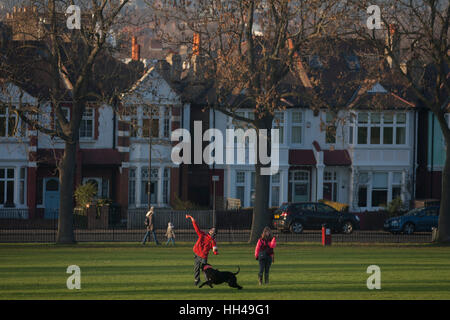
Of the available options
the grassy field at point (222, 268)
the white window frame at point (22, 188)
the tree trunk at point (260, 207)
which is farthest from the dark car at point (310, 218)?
the white window frame at point (22, 188)

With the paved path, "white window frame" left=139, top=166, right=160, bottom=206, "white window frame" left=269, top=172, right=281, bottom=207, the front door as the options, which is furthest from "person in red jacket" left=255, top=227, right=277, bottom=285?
the front door

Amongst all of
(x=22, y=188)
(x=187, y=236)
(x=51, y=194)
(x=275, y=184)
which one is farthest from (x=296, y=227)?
(x=22, y=188)

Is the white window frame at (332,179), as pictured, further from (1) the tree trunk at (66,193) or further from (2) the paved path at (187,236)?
(1) the tree trunk at (66,193)

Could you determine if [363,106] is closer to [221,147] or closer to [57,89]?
[221,147]

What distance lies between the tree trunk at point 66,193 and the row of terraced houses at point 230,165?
12153mm

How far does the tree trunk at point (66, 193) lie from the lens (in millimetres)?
33406

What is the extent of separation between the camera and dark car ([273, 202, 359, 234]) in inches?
1662

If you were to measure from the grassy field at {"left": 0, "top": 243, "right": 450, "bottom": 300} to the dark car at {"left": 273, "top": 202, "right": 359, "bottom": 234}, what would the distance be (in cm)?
800

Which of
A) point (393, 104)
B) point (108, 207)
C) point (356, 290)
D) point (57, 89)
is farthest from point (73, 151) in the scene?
point (393, 104)

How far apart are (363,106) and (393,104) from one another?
99.9 inches

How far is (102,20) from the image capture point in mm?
31297

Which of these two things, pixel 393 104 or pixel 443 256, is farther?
pixel 393 104

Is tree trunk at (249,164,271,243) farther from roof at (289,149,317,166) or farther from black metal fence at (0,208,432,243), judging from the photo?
roof at (289,149,317,166)

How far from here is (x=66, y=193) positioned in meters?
33.4
